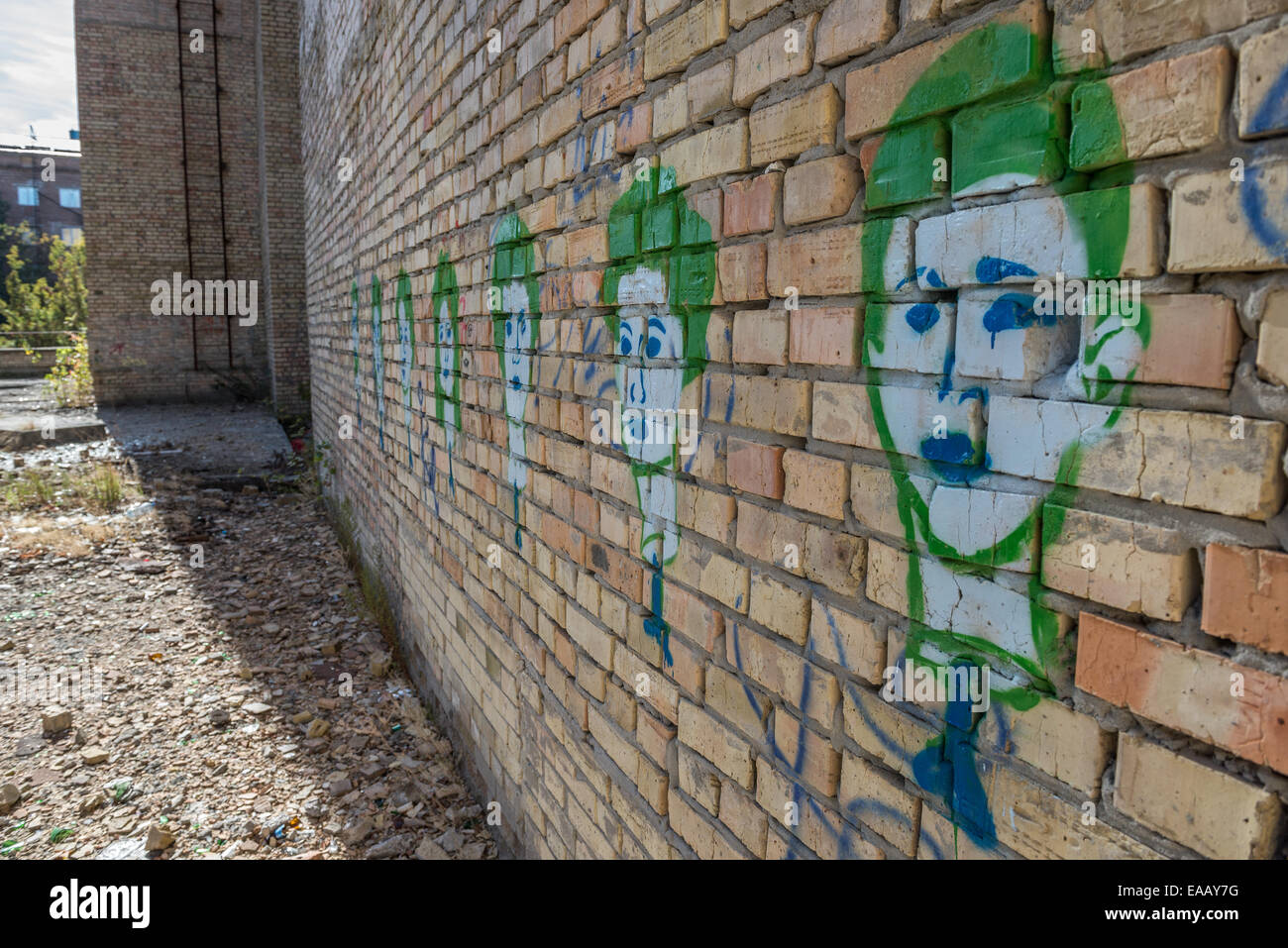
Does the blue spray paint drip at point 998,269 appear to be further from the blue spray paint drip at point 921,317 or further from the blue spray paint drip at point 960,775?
the blue spray paint drip at point 960,775

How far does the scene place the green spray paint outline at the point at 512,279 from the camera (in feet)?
7.96

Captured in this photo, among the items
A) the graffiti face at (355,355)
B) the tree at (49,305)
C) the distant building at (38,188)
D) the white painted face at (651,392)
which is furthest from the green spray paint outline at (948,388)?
the distant building at (38,188)

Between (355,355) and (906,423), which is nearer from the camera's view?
(906,423)

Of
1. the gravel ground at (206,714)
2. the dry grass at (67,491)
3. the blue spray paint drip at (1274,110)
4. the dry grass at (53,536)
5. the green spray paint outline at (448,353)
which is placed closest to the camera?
the blue spray paint drip at (1274,110)

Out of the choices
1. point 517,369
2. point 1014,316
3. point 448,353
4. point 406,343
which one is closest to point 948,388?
point 1014,316

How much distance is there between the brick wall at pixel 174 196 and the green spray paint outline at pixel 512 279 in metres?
11.8

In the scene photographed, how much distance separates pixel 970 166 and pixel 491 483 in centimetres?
208

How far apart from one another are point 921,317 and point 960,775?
2.02ft

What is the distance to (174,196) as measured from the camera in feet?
48.7

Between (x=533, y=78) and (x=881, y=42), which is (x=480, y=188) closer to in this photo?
(x=533, y=78)

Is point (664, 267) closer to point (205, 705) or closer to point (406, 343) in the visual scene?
point (406, 343)
